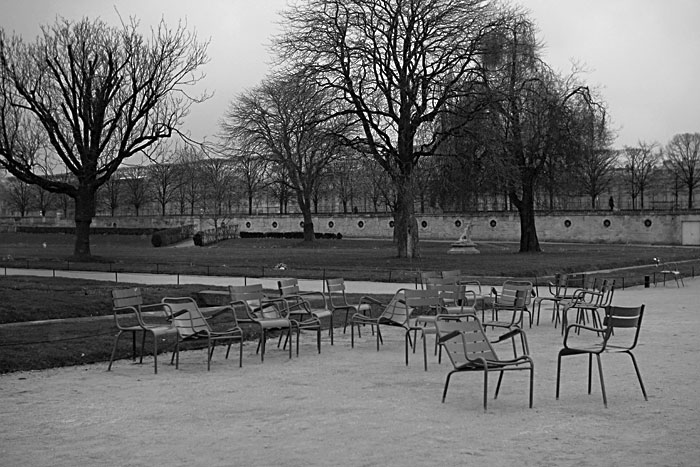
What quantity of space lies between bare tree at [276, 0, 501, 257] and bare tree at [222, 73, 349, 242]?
0.98 meters

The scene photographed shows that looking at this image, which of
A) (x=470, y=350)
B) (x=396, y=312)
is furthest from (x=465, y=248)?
(x=470, y=350)

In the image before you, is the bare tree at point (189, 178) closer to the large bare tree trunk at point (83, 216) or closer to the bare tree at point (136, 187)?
the bare tree at point (136, 187)

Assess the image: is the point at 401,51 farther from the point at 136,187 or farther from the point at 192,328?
the point at 136,187

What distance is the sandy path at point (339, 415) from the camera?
22.5 feet

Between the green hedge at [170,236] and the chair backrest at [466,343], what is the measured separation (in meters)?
56.8

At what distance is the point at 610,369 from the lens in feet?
35.8

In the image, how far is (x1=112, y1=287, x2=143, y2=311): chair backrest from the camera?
11859mm

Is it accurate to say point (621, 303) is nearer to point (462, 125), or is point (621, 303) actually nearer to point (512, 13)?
point (462, 125)

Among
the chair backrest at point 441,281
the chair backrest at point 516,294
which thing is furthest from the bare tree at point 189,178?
the chair backrest at point 516,294

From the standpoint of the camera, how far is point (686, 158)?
92062mm

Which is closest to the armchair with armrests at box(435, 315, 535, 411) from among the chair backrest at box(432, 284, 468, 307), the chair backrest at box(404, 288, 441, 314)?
the chair backrest at box(404, 288, 441, 314)

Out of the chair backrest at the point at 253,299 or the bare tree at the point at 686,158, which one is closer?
the chair backrest at the point at 253,299

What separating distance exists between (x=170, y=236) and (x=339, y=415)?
61.2m

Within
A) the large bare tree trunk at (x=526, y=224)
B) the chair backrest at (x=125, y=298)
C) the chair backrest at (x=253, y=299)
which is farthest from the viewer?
the large bare tree trunk at (x=526, y=224)
